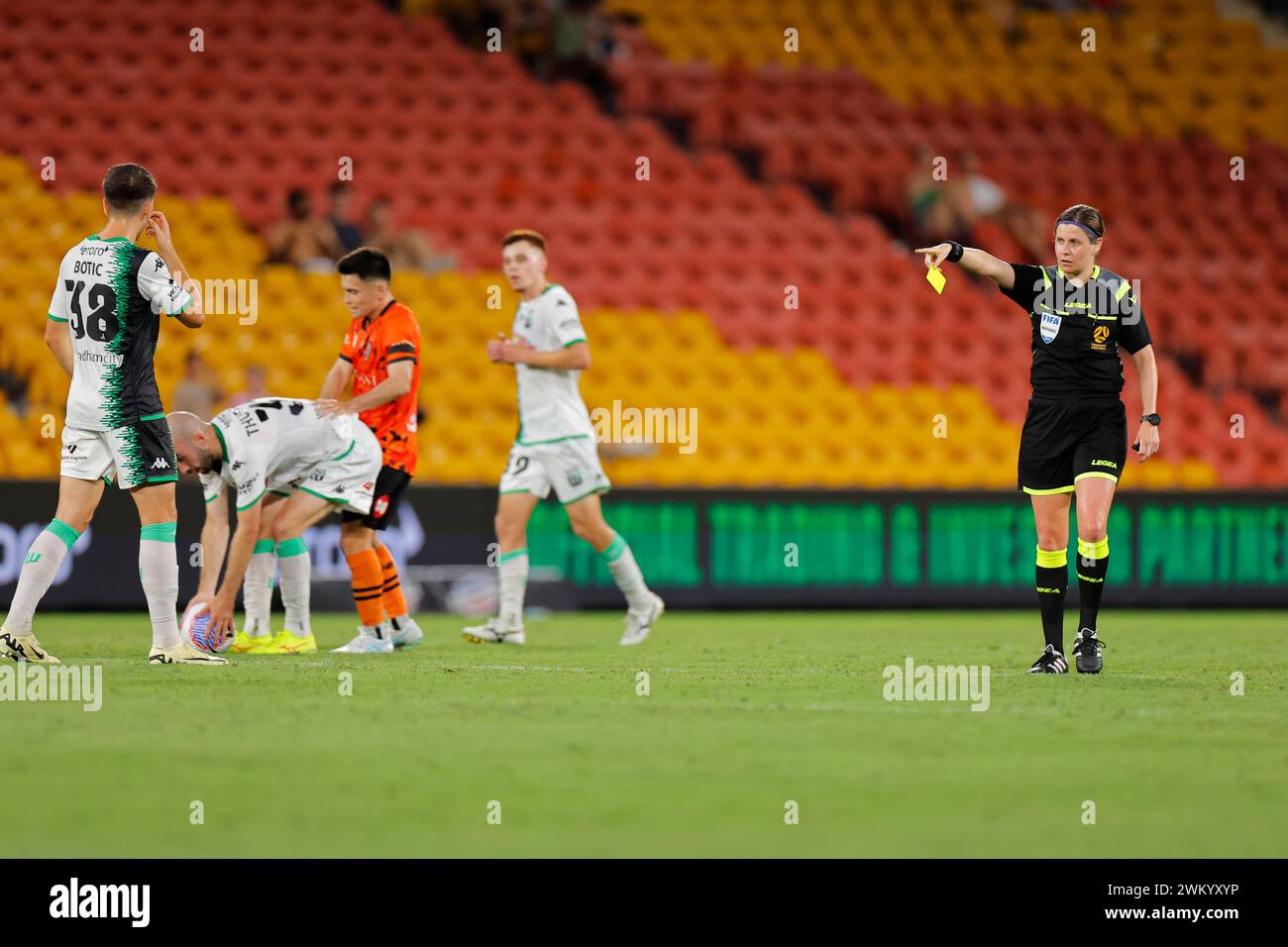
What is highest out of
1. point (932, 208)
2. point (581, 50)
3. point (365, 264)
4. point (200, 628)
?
point (581, 50)

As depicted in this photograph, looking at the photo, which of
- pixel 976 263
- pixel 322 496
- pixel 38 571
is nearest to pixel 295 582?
pixel 322 496

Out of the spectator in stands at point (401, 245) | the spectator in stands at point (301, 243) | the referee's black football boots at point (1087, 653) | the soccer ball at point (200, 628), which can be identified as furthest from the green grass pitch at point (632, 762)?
the spectator in stands at point (401, 245)

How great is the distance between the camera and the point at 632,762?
5035 mm

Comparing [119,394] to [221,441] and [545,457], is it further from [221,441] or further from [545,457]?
[545,457]

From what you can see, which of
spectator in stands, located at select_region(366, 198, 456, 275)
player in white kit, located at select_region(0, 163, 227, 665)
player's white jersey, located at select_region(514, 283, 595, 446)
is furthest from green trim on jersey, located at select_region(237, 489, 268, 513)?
spectator in stands, located at select_region(366, 198, 456, 275)

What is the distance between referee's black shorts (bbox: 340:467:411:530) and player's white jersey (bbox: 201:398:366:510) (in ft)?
0.49

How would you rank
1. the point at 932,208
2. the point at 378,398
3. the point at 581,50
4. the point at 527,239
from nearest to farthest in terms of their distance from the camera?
the point at 378,398, the point at 527,239, the point at 932,208, the point at 581,50

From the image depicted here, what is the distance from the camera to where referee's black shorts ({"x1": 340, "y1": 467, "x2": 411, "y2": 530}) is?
8.48 metres

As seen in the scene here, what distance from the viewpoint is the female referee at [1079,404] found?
7574 millimetres

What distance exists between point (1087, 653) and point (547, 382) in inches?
131

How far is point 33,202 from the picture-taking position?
1474 cm

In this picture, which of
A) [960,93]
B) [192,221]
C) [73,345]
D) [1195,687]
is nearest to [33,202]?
[192,221]

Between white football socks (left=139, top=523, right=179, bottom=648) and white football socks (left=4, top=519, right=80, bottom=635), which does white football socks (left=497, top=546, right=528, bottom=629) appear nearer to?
white football socks (left=139, top=523, right=179, bottom=648)

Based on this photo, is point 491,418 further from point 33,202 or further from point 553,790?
point 553,790
